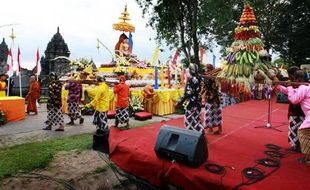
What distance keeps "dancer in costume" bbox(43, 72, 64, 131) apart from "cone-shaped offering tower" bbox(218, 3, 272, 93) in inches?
194

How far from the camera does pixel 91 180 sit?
17.5 ft

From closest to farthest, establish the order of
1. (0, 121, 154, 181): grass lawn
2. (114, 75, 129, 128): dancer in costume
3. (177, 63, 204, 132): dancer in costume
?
(0, 121, 154, 181): grass lawn
(177, 63, 204, 132): dancer in costume
(114, 75, 129, 128): dancer in costume

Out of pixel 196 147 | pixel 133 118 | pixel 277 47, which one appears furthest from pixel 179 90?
pixel 277 47

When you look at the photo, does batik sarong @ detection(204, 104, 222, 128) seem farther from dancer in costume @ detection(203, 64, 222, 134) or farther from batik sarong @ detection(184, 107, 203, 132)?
batik sarong @ detection(184, 107, 203, 132)

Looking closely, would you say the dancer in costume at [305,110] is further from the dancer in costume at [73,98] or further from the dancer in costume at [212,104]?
the dancer in costume at [73,98]

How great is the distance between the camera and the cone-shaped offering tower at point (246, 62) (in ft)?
16.1

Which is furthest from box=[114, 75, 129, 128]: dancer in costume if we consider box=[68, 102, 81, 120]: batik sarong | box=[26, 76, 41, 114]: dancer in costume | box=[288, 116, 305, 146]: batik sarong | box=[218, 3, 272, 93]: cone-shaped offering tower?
box=[288, 116, 305, 146]: batik sarong

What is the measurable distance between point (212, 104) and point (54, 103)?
461 cm

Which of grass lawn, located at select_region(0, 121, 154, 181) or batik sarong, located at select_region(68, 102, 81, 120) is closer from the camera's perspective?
grass lawn, located at select_region(0, 121, 154, 181)

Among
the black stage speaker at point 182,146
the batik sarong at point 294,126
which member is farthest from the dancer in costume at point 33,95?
the batik sarong at point 294,126

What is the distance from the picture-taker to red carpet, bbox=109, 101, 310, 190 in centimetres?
376

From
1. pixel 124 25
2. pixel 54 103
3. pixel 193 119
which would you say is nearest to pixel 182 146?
pixel 193 119

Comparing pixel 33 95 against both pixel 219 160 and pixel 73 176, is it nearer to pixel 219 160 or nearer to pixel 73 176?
pixel 73 176

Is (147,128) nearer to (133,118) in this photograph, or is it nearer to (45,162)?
(45,162)
